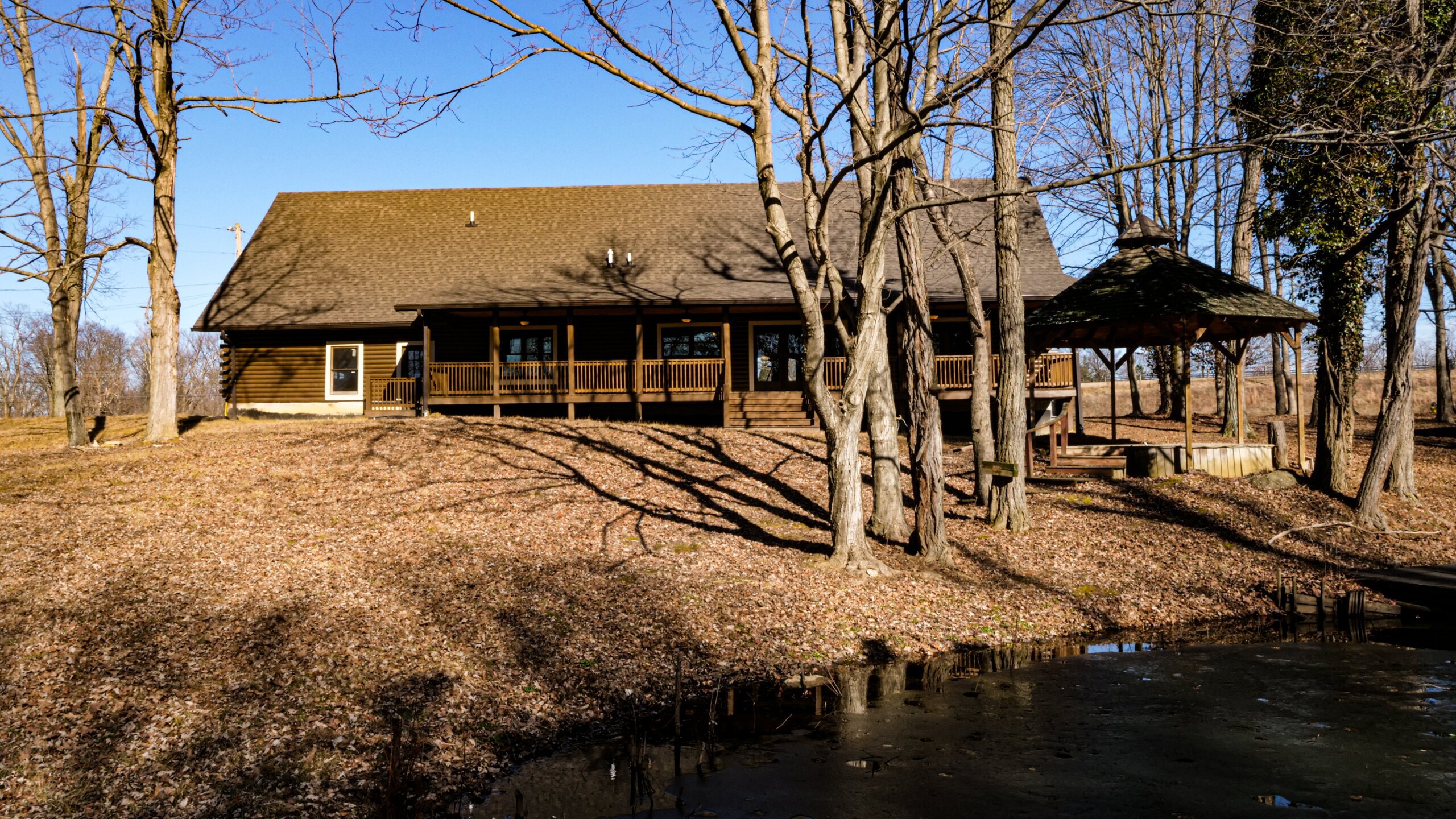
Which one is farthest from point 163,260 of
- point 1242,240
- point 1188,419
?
point 1242,240

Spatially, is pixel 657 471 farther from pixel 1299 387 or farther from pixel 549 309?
pixel 1299 387

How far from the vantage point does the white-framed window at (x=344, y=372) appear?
23.9 meters

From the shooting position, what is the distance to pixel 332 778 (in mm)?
5699

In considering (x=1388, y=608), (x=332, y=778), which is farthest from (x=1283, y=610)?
(x=332, y=778)

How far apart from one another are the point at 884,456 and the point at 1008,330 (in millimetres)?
3333

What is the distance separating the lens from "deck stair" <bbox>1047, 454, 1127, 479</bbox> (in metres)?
15.6

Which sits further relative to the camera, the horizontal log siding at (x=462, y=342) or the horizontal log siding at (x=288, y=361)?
the horizontal log siding at (x=462, y=342)

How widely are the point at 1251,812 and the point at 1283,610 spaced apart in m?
6.50

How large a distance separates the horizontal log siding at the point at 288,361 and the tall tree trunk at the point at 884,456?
16463mm

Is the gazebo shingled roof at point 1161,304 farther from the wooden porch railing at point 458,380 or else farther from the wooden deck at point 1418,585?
the wooden porch railing at point 458,380

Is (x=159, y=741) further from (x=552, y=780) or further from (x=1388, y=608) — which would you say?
(x=1388, y=608)

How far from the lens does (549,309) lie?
2144 centimetres

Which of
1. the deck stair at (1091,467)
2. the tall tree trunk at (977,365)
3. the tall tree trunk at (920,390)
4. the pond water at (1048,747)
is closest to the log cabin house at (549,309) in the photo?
the deck stair at (1091,467)

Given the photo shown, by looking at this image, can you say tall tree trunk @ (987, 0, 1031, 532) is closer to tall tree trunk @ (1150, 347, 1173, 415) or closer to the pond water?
the pond water
